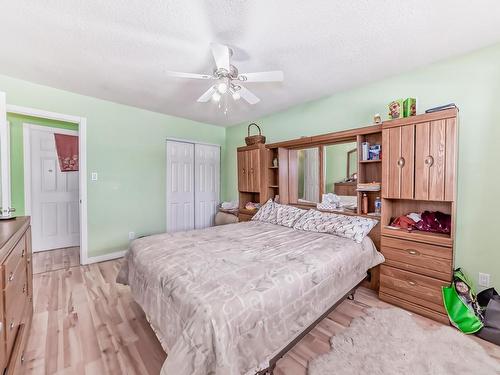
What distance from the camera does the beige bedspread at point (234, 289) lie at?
3.49ft

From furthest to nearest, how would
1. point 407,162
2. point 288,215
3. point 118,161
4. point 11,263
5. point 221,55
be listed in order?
1. point 118,161
2. point 288,215
3. point 407,162
4. point 221,55
5. point 11,263

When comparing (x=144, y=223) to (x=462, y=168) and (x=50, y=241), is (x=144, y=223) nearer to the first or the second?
(x=50, y=241)

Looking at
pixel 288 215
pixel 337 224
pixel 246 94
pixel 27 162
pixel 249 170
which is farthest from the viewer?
pixel 249 170

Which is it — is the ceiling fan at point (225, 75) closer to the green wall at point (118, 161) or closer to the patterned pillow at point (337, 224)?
the patterned pillow at point (337, 224)

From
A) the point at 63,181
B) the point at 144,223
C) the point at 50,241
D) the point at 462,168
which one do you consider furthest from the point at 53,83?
the point at 462,168

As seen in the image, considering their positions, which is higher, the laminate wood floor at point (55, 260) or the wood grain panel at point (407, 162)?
the wood grain panel at point (407, 162)

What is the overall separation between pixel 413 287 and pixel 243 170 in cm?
277

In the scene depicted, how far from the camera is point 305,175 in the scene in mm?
3436

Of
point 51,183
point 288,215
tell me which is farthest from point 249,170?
point 51,183

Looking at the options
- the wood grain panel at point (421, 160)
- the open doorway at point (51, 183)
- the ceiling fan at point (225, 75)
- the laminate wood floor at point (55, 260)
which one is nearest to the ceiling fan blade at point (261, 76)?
the ceiling fan at point (225, 75)

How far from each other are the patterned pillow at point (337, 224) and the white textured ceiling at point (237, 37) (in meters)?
1.62

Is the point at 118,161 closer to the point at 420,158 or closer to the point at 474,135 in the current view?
the point at 420,158

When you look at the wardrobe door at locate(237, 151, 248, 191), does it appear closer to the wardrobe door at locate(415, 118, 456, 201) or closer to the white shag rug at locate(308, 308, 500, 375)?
the wardrobe door at locate(415, 118, 456, 201)

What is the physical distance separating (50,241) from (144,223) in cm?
177
